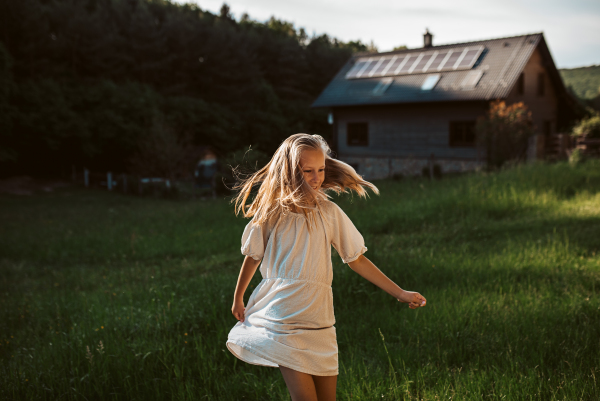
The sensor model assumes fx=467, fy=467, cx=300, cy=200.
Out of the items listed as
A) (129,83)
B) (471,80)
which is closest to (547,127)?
(471,80)

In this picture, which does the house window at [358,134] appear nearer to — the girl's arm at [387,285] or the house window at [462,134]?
the house window at [462,134]

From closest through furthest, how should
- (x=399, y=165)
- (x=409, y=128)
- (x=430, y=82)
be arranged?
(x=430, y=82), (x=409, y=128), (x=399, y=165)

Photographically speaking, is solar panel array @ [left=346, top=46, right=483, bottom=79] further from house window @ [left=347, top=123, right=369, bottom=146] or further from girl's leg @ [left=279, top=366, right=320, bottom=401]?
girl's leg @ [left=279, top=366, right=320, bottom=401]

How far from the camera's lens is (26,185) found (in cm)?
2805

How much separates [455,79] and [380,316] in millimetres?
22415

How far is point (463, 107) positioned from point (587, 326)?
21931 mm

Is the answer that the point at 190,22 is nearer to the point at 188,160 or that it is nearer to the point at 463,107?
the point at 188,160

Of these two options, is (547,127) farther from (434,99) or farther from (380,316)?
(380,316)

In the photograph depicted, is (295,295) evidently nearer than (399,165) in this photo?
Answer: Yes

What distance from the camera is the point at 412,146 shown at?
2620 centimetres

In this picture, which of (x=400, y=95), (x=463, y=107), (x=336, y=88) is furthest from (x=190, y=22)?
(x=463, y=107)

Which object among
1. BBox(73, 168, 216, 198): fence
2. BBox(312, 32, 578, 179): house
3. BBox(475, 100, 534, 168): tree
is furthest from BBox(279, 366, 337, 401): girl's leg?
BBox(312, 32, 578, 179): house

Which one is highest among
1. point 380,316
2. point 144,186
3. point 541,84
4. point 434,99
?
point 541,84

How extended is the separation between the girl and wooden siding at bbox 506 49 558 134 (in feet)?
78.0
